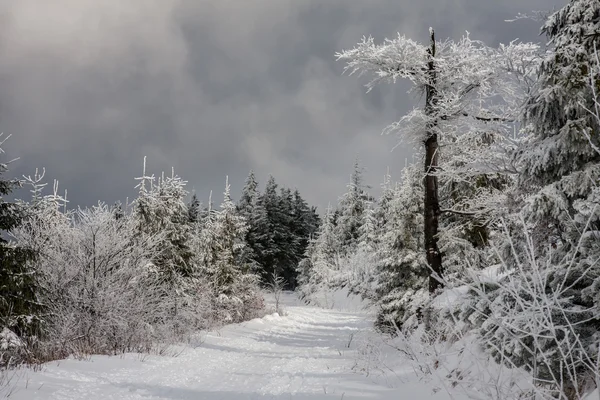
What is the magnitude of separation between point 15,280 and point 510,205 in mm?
10363

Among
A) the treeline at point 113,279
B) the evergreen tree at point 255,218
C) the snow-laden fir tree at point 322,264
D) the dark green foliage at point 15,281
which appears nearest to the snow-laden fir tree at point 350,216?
the snow-laden fir tree at point 322,264

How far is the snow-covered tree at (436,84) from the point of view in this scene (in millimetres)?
10656

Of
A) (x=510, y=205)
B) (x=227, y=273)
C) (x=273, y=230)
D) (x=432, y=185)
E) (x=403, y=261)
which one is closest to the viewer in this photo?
(x=510, y=205)

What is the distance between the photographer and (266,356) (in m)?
14.5

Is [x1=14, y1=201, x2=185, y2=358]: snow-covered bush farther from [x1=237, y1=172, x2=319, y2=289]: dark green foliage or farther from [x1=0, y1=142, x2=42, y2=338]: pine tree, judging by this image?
[x1=237, y1=172, x2=319, y2=289]: dark green foliage

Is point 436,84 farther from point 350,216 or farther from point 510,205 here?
point 350,216

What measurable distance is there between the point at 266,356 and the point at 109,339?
5.16 meters

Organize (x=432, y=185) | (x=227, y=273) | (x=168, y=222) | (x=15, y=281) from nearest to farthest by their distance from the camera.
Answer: (x=15, y=281) → (x=432, y=185) → (x=168, y=222) → (x=227, y=273)

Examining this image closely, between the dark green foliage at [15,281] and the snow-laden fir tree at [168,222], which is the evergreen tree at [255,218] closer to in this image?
the snow-laden fir tree at [168,222]

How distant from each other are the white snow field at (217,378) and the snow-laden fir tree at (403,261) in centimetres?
139

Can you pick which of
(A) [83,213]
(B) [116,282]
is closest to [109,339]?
(B) [116,282]

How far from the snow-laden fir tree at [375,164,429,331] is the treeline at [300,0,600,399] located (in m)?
0.05

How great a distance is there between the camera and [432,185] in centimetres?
1130

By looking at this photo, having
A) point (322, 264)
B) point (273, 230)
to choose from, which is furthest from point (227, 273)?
point (273, 230)
